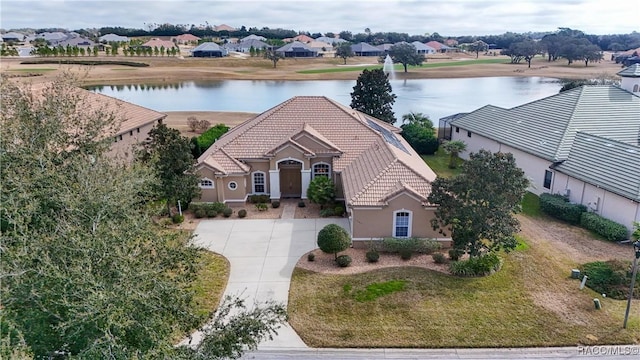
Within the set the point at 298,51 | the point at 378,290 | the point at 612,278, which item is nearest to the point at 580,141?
the point at 612,278

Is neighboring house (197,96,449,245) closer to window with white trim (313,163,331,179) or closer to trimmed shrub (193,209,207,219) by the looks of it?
window with white trim (313,163,331,179)

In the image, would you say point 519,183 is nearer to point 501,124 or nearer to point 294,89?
Answer: point 501,124

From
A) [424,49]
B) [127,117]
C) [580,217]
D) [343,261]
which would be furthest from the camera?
[424,49]

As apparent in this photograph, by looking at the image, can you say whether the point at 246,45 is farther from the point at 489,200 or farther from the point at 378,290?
the point at 378,290

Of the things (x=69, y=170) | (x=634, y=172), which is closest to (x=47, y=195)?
(x=69, y=170)

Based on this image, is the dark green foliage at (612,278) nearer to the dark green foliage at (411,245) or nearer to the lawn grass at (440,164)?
the dark green foliage at (411,245)

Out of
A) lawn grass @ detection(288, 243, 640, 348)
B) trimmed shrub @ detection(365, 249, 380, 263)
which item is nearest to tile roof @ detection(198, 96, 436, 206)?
trimmed shrub @ detection(365, 249, 380, 263)
